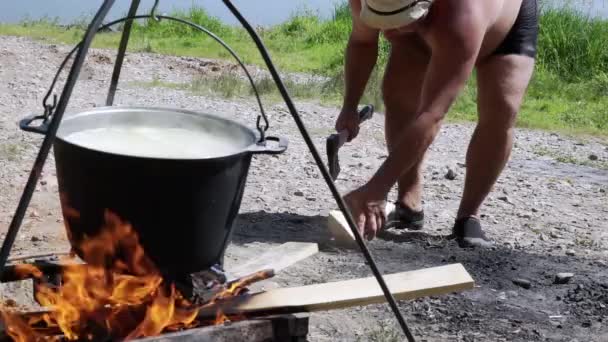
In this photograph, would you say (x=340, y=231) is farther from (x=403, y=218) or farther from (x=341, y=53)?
(x=341, y=53)

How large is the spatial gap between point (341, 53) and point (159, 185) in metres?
9.79

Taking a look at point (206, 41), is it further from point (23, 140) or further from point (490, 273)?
point (490, 273)

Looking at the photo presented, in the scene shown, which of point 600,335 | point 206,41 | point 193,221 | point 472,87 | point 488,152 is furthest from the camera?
point 206,41

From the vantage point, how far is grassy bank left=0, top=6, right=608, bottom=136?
8.50 m

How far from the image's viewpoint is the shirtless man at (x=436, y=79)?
114 inches

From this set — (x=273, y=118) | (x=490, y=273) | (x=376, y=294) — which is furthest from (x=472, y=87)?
(x=376, y=294)

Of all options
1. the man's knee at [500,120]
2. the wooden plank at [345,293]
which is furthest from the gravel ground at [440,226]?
the man's knee at [500,120]

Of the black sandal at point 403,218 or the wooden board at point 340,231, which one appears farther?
the black sandal at point 403,218

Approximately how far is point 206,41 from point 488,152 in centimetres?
931

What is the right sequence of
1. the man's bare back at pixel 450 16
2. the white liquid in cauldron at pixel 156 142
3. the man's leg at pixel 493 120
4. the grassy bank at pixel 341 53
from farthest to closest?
the grassy bank at pixel 341 53 → the man's leg at pixel 493 120 → the man's bare back at pixel 450 16 → the white liquid in cauldron at pixel 156 142

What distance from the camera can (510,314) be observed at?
3.39 meters

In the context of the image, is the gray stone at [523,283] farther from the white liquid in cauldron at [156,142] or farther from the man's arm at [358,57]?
the white liquid in cauldron at [156,142]

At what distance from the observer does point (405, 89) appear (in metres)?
4.21

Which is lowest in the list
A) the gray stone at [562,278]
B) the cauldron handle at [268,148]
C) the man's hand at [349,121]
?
the gray stone at [562,278]
